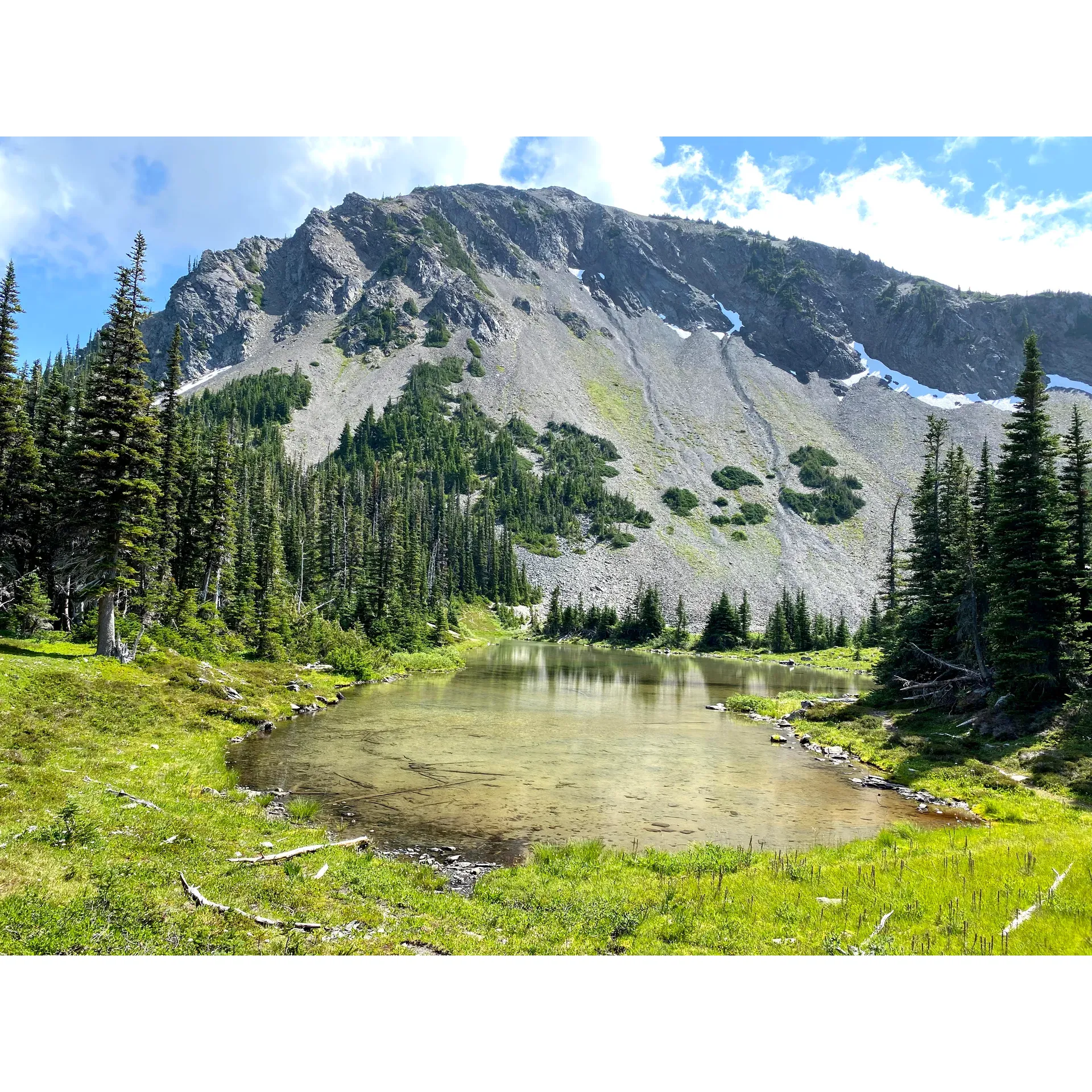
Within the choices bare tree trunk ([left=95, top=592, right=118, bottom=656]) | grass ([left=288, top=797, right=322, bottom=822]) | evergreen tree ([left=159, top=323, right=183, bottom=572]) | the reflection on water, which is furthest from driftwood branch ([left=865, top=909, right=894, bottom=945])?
evergreen tree ([left=159, top=323, right=183, bottom=572])

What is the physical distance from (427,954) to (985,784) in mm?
23583

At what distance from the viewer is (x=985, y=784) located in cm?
2384

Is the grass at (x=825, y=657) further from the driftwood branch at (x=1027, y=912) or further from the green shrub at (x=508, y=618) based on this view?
the driftwood branch at (x=1027, y=912)

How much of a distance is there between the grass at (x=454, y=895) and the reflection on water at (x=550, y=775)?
2085mm

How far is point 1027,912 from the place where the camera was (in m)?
10.6

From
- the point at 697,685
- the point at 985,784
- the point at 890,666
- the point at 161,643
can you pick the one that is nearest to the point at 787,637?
the point at 697,685

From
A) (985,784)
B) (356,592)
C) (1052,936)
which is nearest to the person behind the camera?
(1052,936)

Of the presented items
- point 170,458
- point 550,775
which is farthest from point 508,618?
point 550,775

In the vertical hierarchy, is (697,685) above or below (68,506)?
below

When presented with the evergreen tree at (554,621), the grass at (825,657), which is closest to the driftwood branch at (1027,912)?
the grass at (825,657)

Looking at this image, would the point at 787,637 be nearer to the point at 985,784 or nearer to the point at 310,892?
the point at 985,784

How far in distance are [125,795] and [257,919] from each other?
8949 mm

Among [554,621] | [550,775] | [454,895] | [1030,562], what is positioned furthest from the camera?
[554,621]

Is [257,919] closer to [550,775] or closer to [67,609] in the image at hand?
[550,775]
